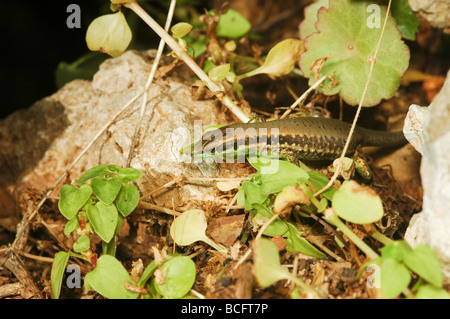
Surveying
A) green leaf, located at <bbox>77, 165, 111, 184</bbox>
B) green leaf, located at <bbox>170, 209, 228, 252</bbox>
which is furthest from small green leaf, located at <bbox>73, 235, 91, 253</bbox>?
green leaf, located at <bbox>170, 209, 228, 252</bbox>

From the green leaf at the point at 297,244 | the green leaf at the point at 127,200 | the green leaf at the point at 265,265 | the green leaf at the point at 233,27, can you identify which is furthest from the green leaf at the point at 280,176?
the green leaf at the point at 233,27

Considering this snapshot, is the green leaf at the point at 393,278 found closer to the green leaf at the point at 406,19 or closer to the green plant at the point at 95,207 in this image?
the green plant at the point at 95,207

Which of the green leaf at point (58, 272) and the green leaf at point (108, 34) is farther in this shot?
the green leaf at point (108, 34)

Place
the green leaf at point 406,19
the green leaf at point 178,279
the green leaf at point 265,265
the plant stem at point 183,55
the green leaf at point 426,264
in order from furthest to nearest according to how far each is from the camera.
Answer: the green leaf at point 406,19
the plant stem at point 183,55
the green leaf at point 178,279
the green leaf at point 265,265
the green leaf at point 426,264

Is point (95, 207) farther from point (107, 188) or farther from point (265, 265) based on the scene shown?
point (265, 265)

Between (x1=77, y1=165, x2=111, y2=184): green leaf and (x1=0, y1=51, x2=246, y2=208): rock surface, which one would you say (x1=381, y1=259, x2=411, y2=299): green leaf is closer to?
(x1=0, y1=51, x2=246, y2=208): rock surface
